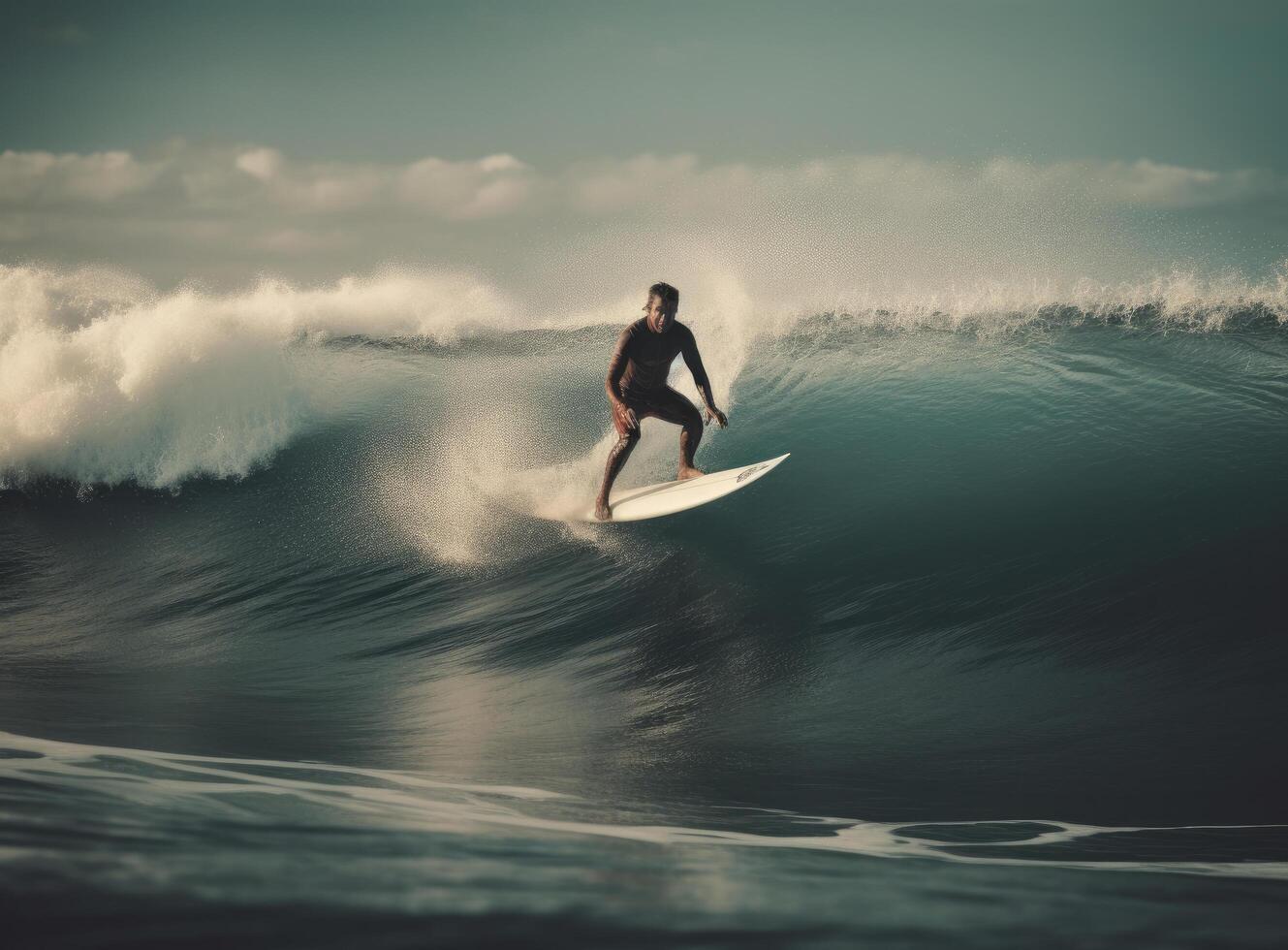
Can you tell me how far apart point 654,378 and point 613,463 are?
719 millimetres

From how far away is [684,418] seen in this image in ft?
23.9

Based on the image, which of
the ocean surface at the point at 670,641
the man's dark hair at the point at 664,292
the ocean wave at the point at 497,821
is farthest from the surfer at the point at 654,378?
the ocean wave at the point at 497,821

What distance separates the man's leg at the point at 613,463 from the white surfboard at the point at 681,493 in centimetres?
12

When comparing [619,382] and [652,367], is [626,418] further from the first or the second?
[652,367]

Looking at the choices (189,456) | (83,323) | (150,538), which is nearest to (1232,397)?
(150,538)

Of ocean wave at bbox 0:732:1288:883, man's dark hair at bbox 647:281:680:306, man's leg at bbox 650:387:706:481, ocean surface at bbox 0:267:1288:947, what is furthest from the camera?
man's leg at bbox 650:387:706:481

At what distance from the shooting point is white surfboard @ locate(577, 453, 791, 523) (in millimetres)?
7043

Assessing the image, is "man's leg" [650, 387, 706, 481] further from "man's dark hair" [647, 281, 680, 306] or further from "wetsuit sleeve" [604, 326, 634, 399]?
"man's dark hair" [647, 281, 680, 306]

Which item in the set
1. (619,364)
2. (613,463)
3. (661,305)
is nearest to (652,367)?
(619,364)

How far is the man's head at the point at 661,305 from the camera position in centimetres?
667

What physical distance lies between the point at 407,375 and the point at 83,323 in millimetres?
4167

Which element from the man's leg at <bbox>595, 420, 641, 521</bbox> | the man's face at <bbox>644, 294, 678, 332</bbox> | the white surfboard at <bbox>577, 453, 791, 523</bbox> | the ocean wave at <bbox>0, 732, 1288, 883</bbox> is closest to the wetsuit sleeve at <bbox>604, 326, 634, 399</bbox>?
the man's face at <bbox>644, 294, 678, 332</bbox>

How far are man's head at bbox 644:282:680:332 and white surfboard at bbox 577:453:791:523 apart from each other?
3.78ft

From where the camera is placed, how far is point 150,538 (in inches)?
378
